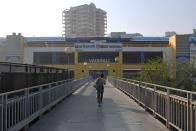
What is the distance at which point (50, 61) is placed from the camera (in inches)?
4215

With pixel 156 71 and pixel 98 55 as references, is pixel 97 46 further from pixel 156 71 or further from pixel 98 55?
pixel 156 71

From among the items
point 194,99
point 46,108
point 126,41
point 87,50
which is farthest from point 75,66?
point 194,99

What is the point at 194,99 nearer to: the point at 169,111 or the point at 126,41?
the point at 169,111

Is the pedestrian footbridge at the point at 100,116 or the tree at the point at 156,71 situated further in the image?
the tree at the point at 156,71

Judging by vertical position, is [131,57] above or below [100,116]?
above

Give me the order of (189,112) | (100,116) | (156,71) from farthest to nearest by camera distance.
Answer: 1. (156,71)
2. (100,116)
3. (189,112)

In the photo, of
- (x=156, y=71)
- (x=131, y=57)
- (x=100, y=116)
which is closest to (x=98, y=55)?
(x=131, y=57)

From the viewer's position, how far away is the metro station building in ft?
342

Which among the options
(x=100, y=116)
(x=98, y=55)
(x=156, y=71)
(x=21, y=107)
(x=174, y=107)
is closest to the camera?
(x=174, y=107)

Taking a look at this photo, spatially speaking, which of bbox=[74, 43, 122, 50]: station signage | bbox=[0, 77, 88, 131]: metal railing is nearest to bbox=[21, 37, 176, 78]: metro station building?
bbox=[74, 43, 122, 50]: station signage

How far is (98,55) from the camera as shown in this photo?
109 metres

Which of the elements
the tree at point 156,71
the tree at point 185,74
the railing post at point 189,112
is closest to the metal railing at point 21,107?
the railing post at point 189,112

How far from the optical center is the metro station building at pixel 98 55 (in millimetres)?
104250

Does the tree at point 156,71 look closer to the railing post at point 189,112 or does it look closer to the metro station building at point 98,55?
the railing post at point 189,112
